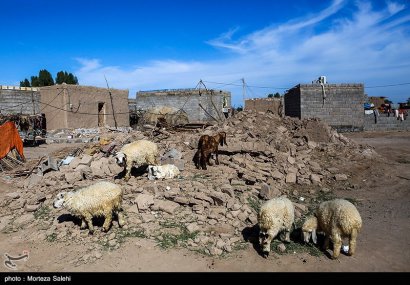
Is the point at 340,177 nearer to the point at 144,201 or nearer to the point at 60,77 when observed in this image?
the point at 144,201

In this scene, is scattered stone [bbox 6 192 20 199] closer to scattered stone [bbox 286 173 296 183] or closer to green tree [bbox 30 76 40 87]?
scattered stone [bbox 286 173 296 183]

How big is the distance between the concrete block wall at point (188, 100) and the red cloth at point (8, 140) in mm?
13191

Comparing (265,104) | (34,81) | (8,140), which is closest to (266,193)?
(8,140)

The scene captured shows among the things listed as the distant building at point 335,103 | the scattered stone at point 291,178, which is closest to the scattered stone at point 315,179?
the scattered stone at point 291,178

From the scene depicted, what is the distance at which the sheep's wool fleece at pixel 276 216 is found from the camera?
582cm

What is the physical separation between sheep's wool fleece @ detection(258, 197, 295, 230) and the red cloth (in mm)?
10781

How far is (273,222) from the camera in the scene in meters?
5.80

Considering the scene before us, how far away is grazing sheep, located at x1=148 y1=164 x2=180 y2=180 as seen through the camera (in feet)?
28.5

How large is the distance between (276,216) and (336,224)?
1.01m

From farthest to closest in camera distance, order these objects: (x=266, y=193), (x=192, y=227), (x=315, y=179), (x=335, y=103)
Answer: (x=335, y=103), (x=315, y=179), (x=266, y=193), (x=192, y=227)

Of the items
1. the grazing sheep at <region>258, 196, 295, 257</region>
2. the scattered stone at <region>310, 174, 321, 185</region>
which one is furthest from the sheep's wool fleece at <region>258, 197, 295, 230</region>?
the scattered stone at <region>310, 174, 321, 185</region>

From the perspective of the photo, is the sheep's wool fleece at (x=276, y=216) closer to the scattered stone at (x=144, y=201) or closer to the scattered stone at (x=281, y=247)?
the scattered stone at (x=281, y=247)

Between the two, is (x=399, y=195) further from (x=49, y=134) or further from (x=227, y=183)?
(x=49, y=134)
